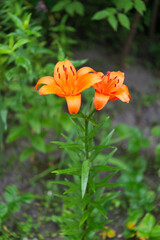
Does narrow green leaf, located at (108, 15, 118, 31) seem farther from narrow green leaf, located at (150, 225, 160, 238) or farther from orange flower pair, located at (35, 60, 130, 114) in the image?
narrow green leaf, located at (150, 225, 160, 238)

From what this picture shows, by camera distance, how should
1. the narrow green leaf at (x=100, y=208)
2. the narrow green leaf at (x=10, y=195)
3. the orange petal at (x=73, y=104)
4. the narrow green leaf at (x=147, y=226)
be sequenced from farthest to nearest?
the narrow green leaf at (x=10, y=195)
the narrow green leaf at (x=147, y=226)
the narrow green leaf at (x=100, y=208)
the orange petal at (x=73, y=104)

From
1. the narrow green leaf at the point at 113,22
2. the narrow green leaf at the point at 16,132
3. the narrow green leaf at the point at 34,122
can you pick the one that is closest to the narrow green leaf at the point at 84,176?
the narrow green leaf at the point at 34,122

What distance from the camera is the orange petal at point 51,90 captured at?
1.09m

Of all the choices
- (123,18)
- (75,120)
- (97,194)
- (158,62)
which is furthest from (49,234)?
(158,62)

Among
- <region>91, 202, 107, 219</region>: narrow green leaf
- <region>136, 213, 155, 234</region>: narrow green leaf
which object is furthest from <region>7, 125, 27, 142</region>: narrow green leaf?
<region>136, 213, 155, 234</region>: narrow green leaf

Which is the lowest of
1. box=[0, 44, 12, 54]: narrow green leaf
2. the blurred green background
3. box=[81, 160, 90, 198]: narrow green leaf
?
the blurred green background

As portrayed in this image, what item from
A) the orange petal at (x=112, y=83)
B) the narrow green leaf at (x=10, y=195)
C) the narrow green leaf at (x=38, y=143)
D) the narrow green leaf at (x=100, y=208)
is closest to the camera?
the orange petal at (x=112, y=83)

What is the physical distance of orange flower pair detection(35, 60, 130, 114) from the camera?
1.08 metres

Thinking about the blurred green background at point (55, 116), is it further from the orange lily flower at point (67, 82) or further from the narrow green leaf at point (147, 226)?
the orange lily flower at point (67, 82)

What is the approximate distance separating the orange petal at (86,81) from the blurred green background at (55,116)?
0.44 meters

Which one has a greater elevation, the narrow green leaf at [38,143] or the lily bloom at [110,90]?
the lily bloom at [110,90]

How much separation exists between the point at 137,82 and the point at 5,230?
2.28 m

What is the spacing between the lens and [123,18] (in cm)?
212

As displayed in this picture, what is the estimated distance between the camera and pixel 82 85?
44.2 inches
